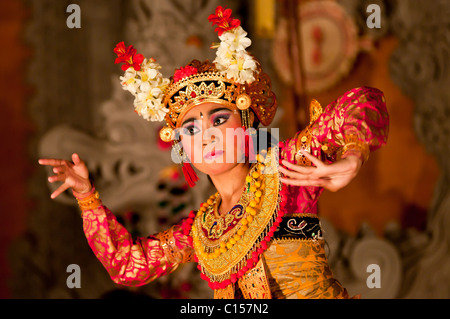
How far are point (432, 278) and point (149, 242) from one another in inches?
108

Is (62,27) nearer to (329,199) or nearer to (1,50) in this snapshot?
(1,50)

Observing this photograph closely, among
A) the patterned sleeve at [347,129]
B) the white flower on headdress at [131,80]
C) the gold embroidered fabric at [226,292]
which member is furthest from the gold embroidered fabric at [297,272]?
the white flower on headdress at [131,80]

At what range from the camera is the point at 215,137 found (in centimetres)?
210

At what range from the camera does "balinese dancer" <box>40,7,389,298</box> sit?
2.00 metres

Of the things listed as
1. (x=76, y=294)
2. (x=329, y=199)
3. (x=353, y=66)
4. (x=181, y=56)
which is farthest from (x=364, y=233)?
(x=76, y=294)

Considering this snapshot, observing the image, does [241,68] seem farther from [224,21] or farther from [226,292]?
[226,292]

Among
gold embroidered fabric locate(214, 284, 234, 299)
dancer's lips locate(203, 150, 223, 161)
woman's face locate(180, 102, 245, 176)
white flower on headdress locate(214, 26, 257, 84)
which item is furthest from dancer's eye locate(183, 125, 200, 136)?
gold embroidered fabric locate(214, 284, 234, 299)

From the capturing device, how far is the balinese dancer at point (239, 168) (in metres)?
2.00

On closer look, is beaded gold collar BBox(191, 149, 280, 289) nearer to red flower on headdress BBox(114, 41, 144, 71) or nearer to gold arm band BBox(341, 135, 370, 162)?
gold arm band BBox(341, 135, 370, 162)

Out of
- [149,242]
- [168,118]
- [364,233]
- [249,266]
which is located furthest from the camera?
[364,233]

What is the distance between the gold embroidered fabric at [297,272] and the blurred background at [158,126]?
82.6 inches

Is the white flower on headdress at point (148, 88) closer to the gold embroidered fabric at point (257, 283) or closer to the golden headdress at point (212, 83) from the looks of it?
the golden headdress at point (212, 83)

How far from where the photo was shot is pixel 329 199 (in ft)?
14.5

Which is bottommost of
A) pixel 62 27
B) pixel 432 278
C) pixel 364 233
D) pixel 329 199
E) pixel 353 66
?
pixel 432 278
